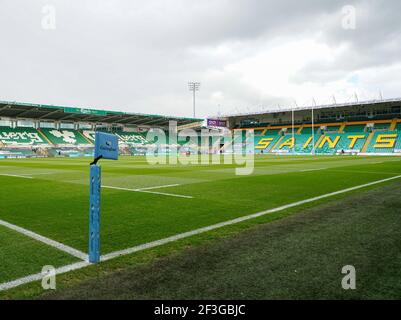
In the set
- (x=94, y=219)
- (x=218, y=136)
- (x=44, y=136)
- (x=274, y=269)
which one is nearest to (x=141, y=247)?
(x=94, y=219)

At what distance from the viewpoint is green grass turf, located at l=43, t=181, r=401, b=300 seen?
117 inches

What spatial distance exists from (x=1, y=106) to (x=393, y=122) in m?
68.1

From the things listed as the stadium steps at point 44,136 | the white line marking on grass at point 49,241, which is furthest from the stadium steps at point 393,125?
the white line marking on grass at point 49,241

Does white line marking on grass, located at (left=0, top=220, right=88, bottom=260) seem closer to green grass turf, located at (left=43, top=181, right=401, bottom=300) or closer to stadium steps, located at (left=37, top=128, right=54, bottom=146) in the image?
green grass turf, located at (left=43, top=181, right=401, bottom=300)

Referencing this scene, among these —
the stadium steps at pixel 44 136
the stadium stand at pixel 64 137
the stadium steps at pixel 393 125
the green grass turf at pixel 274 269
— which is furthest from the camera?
the stadium stand at pixel 64 137

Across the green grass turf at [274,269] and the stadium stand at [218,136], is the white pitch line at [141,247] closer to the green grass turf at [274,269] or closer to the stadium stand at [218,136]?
the green grass turf at [274,269]

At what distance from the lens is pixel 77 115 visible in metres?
61.1

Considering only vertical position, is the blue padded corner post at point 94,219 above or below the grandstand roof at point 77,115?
below

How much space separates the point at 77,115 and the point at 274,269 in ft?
208

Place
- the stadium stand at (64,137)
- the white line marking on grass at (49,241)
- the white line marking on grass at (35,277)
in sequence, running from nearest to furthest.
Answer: the white line marking on grass at (35,277) < the white line marking on grass at (49,241) < the stadium stand at (64,137)

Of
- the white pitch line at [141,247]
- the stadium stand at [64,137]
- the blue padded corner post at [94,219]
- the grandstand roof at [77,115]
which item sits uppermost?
the grandstand roof at [77,115]

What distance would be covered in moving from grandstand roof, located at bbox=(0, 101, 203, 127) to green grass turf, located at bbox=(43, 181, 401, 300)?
53.3m

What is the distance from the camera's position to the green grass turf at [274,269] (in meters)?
2.98

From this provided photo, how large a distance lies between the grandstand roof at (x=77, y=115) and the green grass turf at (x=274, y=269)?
53258 millimetres
